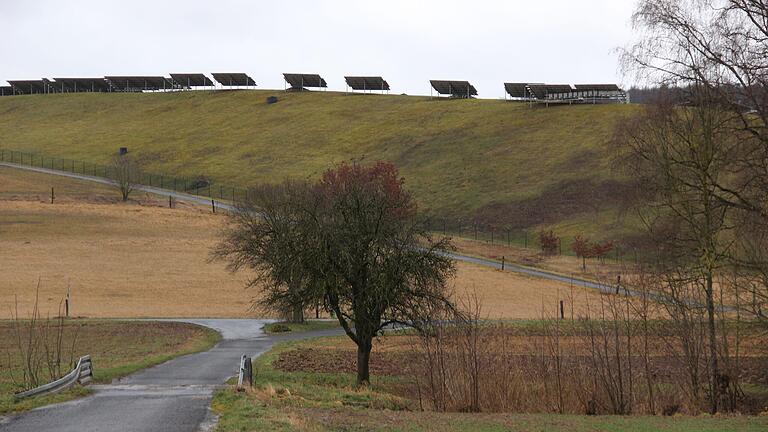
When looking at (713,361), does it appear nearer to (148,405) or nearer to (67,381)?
(148,405)

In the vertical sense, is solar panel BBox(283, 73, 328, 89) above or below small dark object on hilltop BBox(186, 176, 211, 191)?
above

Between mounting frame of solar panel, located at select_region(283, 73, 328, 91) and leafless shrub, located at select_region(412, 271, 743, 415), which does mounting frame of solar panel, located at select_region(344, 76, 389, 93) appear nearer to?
mounting frame of solar panel, located at select_region(283, 73, 328, 91)

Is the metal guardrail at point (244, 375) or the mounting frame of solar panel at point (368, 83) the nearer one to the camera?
the metal guardrail at point (244, 375)

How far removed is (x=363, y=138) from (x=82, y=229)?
61.7 m

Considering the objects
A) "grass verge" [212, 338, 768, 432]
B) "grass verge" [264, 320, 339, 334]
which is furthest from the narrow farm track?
"grass verge" [212, 338, 768, 432]

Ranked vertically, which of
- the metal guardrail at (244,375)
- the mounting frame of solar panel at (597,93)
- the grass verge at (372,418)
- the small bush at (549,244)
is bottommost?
the grass verge at (372,418)

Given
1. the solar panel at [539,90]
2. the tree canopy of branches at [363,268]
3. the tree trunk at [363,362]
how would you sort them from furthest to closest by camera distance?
1. the solar panel at [539,90]
2. the tree trunk at [363,362]
3. the tree canopy of branches at [363,268]

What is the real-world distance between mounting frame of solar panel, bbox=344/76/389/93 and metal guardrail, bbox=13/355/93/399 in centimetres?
16412

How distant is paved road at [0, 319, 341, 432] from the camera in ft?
57.7

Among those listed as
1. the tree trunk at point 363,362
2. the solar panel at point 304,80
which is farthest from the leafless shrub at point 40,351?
the solar panel at point 304,80

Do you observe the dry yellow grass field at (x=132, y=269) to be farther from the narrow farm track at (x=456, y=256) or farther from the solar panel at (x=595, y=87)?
the solar panel at (x=595, y=87)

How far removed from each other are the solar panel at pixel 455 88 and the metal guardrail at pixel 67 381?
152 meters

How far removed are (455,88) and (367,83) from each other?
23161 mm

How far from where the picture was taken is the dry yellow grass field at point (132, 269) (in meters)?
60.1
